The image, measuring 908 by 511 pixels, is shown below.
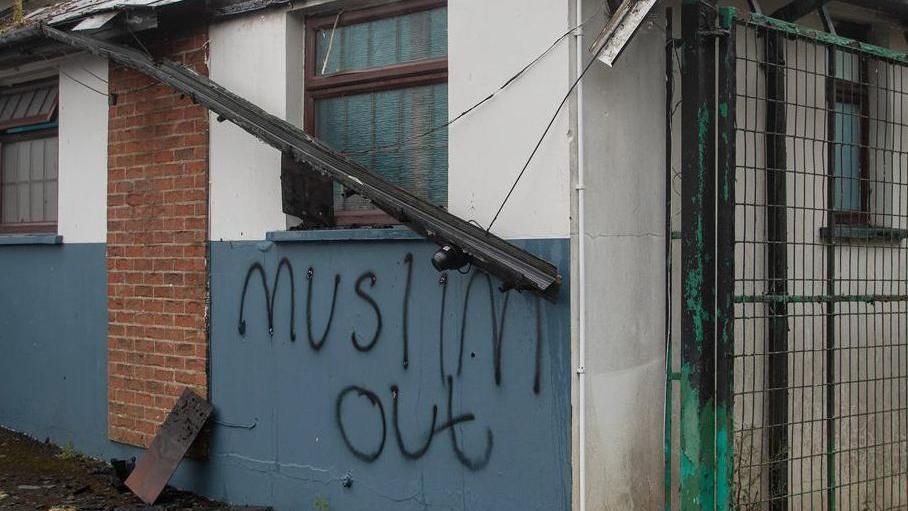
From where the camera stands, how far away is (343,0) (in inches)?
244

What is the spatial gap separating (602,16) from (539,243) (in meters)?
1.16

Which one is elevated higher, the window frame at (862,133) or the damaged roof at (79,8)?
the damaged roof at (79,8)

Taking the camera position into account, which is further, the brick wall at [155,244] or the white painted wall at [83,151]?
the white painted wall at [83,151]

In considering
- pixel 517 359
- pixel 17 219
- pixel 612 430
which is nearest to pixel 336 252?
pixel 517 359

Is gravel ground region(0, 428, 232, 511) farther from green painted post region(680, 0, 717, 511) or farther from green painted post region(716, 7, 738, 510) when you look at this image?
green painted post region(716, 7, 738, 510)

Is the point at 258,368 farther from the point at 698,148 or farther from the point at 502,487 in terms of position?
the point at 698,148

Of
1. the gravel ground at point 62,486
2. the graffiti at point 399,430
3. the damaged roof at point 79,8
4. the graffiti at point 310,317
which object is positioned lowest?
the gravel ground at point 62,486

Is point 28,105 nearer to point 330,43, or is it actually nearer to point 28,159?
point 28,159

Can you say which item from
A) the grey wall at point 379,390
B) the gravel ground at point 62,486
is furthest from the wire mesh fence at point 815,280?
the gravel ground at point 62,486

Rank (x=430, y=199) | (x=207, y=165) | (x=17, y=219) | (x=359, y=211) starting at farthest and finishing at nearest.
A: (x=17, y=219) → (x=207, y=165) → (x=359, y=211) → (x=430, y=199)

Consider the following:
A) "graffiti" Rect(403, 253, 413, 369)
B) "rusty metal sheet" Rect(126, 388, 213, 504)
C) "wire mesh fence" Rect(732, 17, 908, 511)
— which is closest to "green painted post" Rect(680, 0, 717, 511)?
"wire mesh fence" Rect(732, 17, 908, 511)

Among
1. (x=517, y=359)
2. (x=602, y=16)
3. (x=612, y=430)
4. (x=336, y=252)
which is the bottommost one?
(x=612, y=430)

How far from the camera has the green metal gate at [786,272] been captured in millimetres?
5008

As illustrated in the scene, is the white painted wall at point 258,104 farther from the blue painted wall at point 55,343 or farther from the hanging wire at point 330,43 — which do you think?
the blue painted wall at point 55,343
